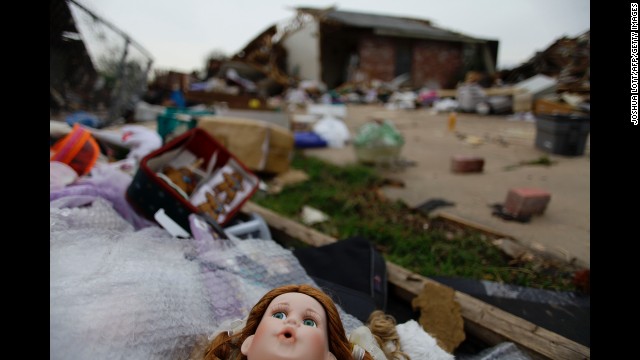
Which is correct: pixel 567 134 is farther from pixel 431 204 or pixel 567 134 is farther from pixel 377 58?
pixel 377 58

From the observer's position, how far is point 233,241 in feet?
6.17

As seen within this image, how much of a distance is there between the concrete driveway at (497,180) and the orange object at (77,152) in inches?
95.4

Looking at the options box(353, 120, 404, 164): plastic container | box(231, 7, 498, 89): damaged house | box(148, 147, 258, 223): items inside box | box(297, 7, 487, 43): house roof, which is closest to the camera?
box(148, 147, 258, 223): items inside box

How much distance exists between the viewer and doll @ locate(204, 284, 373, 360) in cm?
97

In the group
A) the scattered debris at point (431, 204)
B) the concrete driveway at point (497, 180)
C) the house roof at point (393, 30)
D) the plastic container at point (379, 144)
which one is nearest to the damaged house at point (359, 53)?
the house roof at point (393, 30)

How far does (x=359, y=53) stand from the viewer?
1653 cm

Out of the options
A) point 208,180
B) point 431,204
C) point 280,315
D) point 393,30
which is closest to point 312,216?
point 208,180

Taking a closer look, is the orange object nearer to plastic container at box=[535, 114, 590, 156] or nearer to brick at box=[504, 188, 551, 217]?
brick at box=[504, 188, 551, 217]

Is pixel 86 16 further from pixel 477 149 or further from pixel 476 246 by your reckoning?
pixel 477 149

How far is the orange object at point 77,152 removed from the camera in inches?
92.5

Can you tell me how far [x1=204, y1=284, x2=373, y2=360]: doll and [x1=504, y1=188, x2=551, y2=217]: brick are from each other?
2260 millimetres

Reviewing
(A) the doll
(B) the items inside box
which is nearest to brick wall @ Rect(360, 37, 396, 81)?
(B) the items inside box

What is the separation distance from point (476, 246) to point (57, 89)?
174 inches

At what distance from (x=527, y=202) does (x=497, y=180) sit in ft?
3.89
